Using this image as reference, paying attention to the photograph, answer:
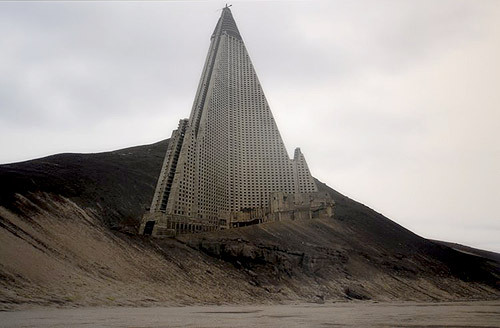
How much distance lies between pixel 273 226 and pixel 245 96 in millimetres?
24464

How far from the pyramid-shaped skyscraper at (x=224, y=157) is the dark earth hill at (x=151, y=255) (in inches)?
143

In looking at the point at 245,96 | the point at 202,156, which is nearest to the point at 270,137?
the point at 245,96

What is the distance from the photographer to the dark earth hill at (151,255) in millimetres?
22391

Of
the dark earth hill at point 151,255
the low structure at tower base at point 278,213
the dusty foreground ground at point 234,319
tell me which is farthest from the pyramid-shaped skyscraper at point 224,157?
the dusty foreground ground at point 234,319

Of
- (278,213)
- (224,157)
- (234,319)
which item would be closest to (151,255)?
(234,319)

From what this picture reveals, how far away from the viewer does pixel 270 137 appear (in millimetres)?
58469

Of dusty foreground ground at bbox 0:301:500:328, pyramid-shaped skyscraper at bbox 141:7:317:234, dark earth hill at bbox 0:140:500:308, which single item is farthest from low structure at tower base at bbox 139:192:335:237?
dusty foreground ground at bbox 0:301:500:328

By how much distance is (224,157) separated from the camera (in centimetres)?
5250

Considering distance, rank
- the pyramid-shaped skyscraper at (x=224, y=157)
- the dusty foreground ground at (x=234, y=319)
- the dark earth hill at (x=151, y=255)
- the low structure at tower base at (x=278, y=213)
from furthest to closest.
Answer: the low structure at tower base at (x=278, y=213) → the pyramid-shaped skyscraper at (x=224, y=157) → the dark earth hill at (x=151, y=255) → the dusty foreground ground at (x=234, y=319)

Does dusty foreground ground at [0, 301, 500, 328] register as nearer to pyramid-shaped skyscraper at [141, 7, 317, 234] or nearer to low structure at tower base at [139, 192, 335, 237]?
pyramid-shaped skyscraper at [141, 7, 317, 234]

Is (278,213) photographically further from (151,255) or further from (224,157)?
(151,255)

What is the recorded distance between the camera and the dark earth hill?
73.5 feet

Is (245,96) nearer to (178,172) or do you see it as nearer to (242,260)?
(178,172)

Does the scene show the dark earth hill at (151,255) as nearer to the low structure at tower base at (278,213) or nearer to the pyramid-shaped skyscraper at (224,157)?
the low structure at tower base at (278,213)
